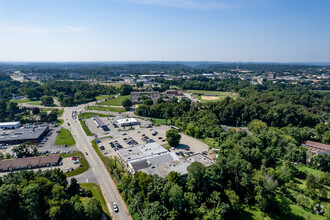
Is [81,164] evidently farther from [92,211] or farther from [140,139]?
[92,211]

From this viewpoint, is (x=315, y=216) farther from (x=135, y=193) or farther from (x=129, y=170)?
(x=129, y=170)

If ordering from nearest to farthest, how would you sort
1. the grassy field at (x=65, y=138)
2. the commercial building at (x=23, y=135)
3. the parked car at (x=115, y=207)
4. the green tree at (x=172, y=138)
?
the parked car at (x=115, y=207) → the green tree at (x=172, y=138) → the grassy field at (x=65, y=138) → the commercial building at (x=23, y=135)

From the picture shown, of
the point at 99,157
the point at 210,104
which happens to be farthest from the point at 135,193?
the point at 210,104

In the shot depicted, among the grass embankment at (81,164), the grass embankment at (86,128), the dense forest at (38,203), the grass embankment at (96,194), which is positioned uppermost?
the dense forest at (38,203)

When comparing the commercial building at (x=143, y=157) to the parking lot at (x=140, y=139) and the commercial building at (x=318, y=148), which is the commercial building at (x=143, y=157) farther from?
the commercial building at (x=318, y=148)

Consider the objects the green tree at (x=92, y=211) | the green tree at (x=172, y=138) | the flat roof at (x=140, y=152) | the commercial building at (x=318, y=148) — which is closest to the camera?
the green tree at (x=92, y=211)

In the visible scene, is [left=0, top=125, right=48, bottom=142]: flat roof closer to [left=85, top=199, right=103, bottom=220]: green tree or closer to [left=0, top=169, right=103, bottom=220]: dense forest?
[left=0, top=169, right=103, bottom=220]: dense forest

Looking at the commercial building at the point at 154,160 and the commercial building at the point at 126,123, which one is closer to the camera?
the commercial building at the point at 154,160

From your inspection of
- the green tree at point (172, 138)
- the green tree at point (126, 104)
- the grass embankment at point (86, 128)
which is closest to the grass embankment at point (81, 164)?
the grass embankment at point (86, 128)
